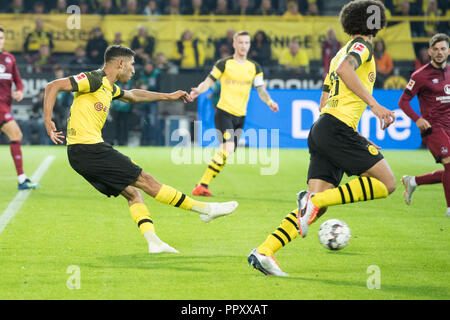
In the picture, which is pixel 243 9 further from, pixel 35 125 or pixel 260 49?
pixel 35 125

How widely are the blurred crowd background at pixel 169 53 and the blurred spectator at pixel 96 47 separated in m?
0.03

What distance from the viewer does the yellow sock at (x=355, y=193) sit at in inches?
221

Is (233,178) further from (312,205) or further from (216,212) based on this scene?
(312,205)

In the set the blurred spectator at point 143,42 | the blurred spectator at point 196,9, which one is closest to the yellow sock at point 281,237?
the blurred spectator at point 143,42

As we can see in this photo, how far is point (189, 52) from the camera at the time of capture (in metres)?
20.8

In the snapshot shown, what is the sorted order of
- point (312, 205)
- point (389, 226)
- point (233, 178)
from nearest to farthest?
point (312, 205) → point (389, 226) → point (233, 178)

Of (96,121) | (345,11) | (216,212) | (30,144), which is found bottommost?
(30,144)

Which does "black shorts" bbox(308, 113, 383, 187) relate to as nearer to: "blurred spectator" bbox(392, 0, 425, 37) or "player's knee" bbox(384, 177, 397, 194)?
"player's knee" bbox(384, 177, 397, 194)

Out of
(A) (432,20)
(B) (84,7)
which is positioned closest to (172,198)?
(B) (84,7)

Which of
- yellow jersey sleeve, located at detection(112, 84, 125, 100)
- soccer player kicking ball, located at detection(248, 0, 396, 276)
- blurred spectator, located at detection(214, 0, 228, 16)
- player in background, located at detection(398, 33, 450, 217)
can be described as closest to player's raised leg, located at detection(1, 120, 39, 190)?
yellow jersey sleeve, located at detection(112, 84, 125, 100)

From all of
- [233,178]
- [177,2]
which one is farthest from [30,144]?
[233,178]

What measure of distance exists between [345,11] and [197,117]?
1376 centimetres

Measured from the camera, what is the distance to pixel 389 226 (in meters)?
8.45

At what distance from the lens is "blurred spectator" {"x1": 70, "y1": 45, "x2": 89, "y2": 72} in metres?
20.1
